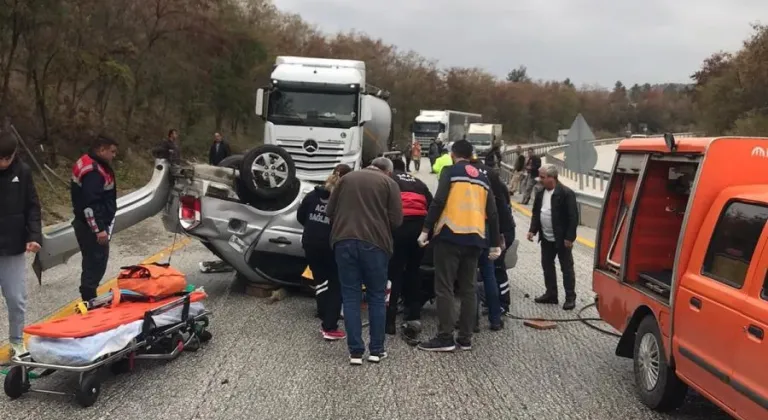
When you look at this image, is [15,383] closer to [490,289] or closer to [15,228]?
[15,228]

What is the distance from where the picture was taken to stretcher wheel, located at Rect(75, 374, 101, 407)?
4895 mm

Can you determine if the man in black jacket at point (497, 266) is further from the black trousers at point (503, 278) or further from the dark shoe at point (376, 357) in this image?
the dark shoe at point (376, 357)

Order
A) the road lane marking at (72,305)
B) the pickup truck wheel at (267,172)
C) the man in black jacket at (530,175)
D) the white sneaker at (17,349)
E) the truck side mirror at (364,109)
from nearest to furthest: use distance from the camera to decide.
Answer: the white sneaker at (17,349)
the road lane marking at (72,305)
the pickup truck wheel at (267,172)
the truck side mirror at (364,109)
the man in black jacket at (530,175)

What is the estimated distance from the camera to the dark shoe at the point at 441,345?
6598 mm

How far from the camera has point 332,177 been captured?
7.45 meters

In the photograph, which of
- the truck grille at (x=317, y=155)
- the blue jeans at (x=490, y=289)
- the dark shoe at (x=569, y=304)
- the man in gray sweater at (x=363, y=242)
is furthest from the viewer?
the truck grille at (x=317, y=155)

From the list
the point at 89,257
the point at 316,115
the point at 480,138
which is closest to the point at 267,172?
the point at 89,257

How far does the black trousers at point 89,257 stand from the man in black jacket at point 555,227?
486 cm

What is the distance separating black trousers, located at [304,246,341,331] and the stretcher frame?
1132 millimetres

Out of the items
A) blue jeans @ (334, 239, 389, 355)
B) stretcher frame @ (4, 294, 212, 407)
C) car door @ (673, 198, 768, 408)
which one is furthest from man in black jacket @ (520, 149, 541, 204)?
car door @ (673, 198, 768, 408)

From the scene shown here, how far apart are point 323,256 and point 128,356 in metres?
2.11

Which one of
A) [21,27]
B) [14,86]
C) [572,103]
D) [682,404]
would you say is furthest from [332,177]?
[572,103]

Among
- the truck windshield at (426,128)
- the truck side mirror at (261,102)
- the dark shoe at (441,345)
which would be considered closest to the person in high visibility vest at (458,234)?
the dark shoe at (441,345)

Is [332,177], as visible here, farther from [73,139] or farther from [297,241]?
[73,139]
